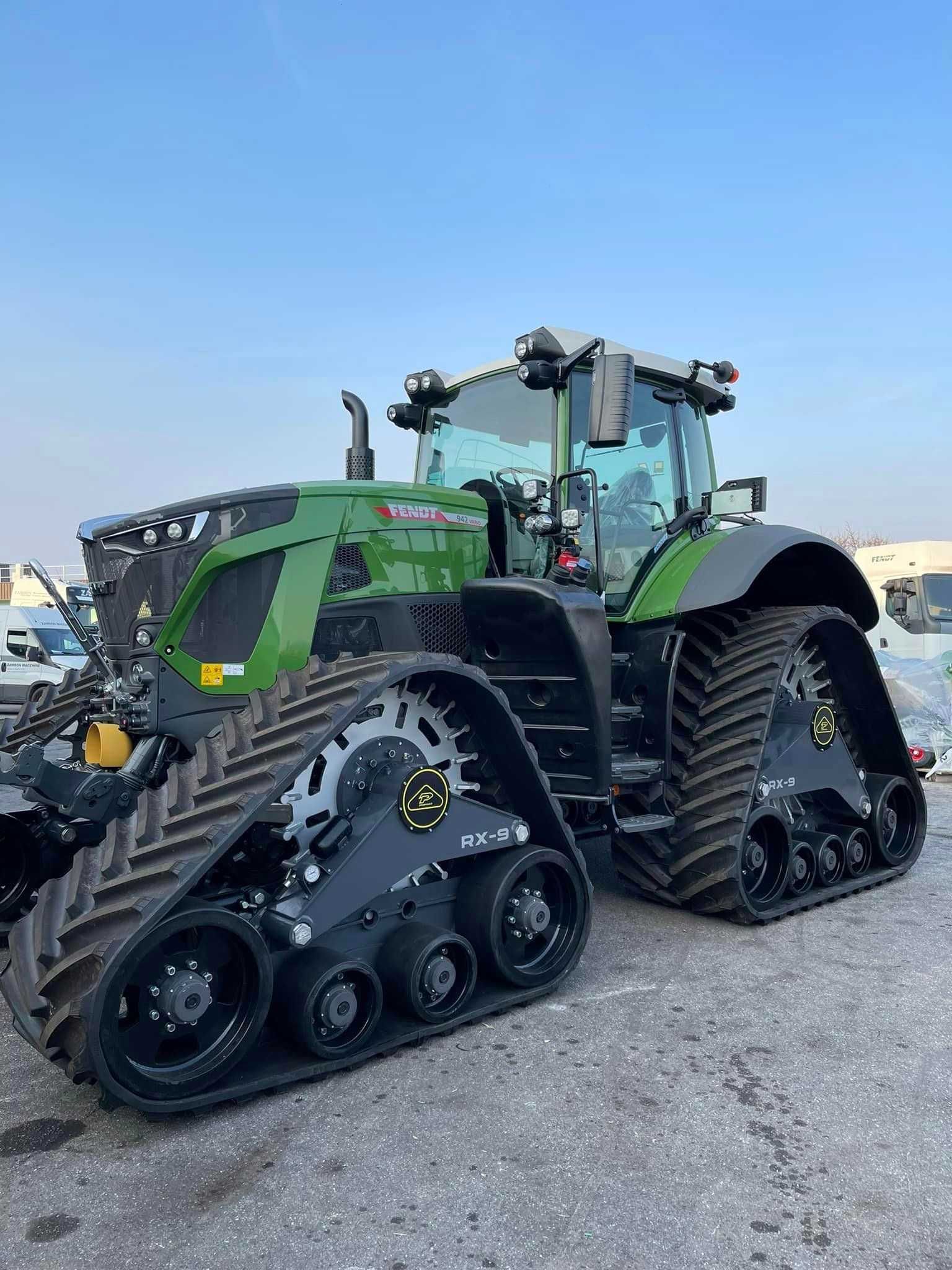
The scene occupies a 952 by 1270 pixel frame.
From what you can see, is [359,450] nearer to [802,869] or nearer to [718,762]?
[718,762]

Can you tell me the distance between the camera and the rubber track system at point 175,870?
2715mm

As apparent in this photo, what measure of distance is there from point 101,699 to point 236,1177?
1786 mm

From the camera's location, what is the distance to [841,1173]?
2740 millimetres

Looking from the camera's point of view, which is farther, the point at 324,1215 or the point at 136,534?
the point at 136,534

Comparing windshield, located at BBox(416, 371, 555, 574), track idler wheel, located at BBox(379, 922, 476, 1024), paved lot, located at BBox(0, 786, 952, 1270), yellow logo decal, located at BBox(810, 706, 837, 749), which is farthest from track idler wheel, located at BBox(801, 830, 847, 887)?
track idler wheel, located at BBox(379, 922, 476, 1024)

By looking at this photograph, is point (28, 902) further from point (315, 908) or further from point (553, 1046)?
point (553, 1046)

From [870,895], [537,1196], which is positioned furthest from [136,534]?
[870,895]

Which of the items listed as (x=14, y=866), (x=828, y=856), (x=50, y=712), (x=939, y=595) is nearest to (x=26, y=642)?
(x=50, y=712)

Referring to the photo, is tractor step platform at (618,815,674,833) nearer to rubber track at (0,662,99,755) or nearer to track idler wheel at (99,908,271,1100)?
track idler wheel at (99,908,271,1100)

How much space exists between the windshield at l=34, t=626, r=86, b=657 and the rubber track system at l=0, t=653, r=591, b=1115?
A: 49.4ft

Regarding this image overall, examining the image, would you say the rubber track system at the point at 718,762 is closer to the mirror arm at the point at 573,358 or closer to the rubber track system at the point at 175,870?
the mirror arm at the point at 573,358

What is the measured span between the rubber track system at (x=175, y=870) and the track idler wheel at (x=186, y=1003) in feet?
0.15

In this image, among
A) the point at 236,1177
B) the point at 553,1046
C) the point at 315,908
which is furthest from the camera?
the point at 553,1046

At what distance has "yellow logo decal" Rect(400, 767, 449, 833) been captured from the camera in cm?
357
